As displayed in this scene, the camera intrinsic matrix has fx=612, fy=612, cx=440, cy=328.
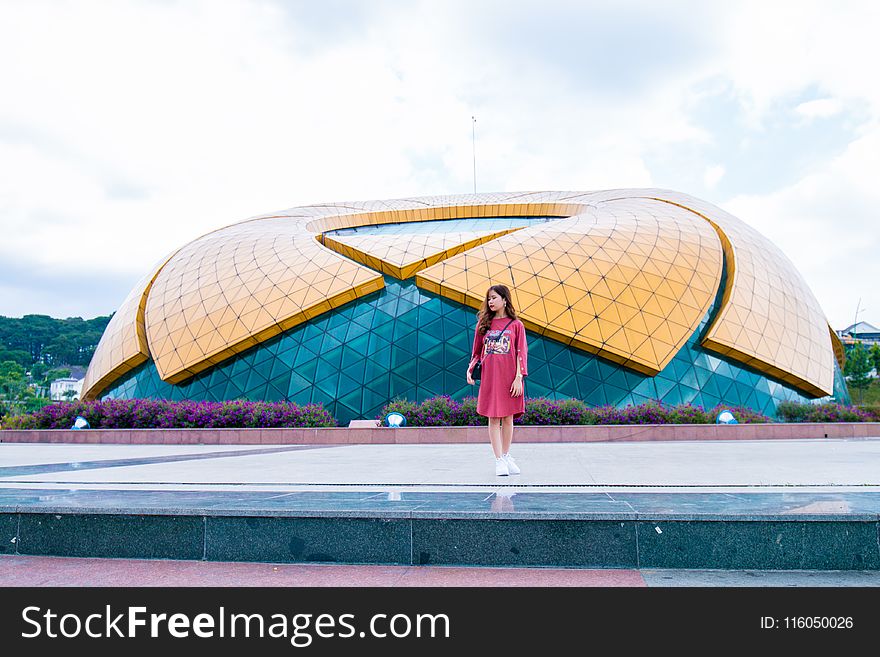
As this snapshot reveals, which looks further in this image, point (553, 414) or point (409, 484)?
point (553, 414)

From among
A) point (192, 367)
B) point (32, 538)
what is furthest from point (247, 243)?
point (32, 538)

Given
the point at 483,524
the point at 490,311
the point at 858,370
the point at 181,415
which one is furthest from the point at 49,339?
the point at 483,524

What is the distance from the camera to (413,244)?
25.6m

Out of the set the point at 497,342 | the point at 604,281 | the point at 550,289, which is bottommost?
the point at 497,342

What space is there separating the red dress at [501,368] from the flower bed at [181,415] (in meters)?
13.9

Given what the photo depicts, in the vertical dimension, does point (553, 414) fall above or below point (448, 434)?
above

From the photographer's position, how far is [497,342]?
729 centimetres

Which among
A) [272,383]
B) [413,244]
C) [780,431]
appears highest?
[413,244]

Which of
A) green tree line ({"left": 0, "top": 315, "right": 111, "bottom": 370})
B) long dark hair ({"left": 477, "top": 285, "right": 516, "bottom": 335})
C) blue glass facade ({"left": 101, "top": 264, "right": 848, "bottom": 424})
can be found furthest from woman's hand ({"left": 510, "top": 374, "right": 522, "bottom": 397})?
green tree line ({"left": 0, "top": 315, "right": 111, "bottom": 370})

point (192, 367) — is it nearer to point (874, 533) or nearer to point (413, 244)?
point (413, 244)

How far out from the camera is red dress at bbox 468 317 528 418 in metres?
7.17

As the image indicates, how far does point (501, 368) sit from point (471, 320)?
17.2m

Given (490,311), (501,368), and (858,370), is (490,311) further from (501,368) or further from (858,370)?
(858,370)
